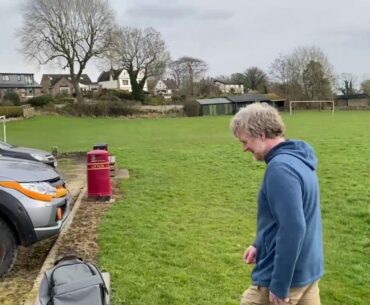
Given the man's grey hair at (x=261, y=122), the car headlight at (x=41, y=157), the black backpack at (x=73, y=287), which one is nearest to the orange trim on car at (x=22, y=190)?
the black backpack at (x=73, y=287)

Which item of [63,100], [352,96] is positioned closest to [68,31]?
[63,100]

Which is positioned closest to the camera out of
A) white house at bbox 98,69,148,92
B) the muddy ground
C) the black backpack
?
the black backpack

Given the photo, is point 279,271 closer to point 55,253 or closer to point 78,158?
point 55,253

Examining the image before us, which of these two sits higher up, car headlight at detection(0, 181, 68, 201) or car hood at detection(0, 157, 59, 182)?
car hood at detection(0, 157, 59, 182)

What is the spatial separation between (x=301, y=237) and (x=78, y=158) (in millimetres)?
17510

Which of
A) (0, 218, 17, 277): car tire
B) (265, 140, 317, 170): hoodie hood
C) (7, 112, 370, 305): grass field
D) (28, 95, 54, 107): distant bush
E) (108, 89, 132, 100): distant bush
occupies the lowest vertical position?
(7, 112, 370, 305): grass field

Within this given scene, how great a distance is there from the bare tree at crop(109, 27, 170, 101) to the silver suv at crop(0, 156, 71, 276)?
69975 millimetres

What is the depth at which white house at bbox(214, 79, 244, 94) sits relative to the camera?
94750 millimetres

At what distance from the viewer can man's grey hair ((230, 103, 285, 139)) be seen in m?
2.79

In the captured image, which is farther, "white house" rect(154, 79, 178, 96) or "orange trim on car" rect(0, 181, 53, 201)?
"white house" rect(154, 79, 178, 96)

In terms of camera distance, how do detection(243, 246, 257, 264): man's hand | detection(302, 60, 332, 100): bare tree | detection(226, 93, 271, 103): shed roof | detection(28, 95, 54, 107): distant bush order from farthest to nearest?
1. detection(302, 60, 332, 100): bare tree
2. detection(226, 93, 271, 103): shed roof
3. detection(28, 95, 54, 107): distant bush
4. detection(243, 246, 257, 264): man's hand

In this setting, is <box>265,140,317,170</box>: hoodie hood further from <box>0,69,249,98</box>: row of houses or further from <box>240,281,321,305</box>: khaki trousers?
<box>0,69,249,98</box>: row of houses

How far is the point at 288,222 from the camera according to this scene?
2.59 metres

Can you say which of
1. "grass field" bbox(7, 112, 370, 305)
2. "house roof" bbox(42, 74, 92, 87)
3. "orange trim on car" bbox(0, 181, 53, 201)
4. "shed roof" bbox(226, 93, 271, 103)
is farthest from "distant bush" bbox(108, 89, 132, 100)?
"orange trim on car" bbox(0, 181, 53, 201)
